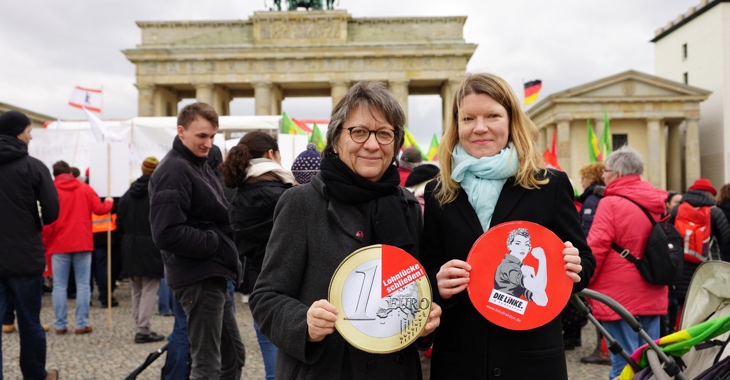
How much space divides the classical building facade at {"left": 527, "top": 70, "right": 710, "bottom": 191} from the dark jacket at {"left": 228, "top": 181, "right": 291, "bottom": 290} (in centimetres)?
3581

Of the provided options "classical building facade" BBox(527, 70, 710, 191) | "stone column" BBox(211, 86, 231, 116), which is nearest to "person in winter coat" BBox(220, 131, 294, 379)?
"classical building facade" BBox(527, 70, 710, 191)

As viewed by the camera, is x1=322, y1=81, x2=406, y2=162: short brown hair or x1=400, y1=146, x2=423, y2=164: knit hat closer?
x1=322, y1=81, x2=406, y2=162: short brown hair

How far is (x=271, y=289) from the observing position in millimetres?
2041

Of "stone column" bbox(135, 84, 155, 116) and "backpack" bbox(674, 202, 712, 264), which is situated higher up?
"stone column" bbox(135, 84, 155, 116)

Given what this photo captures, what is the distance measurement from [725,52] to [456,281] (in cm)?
4553

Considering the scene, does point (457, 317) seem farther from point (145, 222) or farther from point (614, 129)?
point (614, 129)

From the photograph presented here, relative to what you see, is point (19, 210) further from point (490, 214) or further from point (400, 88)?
point (400, 88)

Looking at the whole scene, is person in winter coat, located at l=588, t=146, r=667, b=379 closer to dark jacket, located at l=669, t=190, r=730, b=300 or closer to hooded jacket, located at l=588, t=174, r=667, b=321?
hooded jacket, located at l=588, t=174, r=667, b=321

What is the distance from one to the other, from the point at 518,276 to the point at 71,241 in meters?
7.23

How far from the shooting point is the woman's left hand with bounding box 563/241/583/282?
2006 millimetres

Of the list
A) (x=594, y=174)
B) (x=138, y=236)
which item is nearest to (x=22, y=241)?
(x=138, y=236)

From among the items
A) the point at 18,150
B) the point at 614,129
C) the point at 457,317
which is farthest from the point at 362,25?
the point at 457,317

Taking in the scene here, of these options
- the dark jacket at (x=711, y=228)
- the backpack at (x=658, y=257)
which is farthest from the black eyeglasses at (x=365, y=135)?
the dark jacket at (x=711, y=228)

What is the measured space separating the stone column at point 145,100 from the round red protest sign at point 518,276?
43.2m
